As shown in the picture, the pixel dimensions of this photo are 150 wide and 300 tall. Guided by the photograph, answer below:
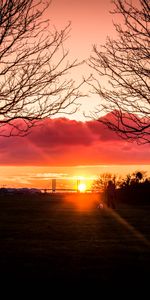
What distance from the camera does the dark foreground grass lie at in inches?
377

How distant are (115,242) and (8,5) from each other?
675cm

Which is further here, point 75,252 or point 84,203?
point 84,203

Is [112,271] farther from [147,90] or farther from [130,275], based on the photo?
[147,90]

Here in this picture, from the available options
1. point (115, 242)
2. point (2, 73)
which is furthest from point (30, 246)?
point (2, 73)

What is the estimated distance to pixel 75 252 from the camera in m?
12.4

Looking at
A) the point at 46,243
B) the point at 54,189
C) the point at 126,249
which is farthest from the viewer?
the point at 54,189

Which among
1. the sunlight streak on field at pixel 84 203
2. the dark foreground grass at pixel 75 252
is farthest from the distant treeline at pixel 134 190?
the dark foreground grass at pixel 75 252

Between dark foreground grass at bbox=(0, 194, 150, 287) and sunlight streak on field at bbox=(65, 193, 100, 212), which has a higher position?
sunlight streak on field at bbox=(65, 193, 100, 212)

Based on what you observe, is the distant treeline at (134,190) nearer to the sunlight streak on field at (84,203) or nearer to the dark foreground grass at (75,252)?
the sunlight streak on field at (84,203)

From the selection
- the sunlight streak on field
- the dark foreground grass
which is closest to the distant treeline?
the sunlight streak on field

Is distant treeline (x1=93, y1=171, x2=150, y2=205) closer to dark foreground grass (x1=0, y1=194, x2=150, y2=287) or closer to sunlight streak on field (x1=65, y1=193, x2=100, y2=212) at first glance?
sunlight streak on field (x1=65, y1=193, x2=100, y2=212)

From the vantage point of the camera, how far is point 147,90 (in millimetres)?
12625

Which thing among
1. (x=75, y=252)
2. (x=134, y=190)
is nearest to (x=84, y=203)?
(x=134, y=190)

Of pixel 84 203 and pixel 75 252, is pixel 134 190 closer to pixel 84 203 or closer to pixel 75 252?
pixel 84 203
